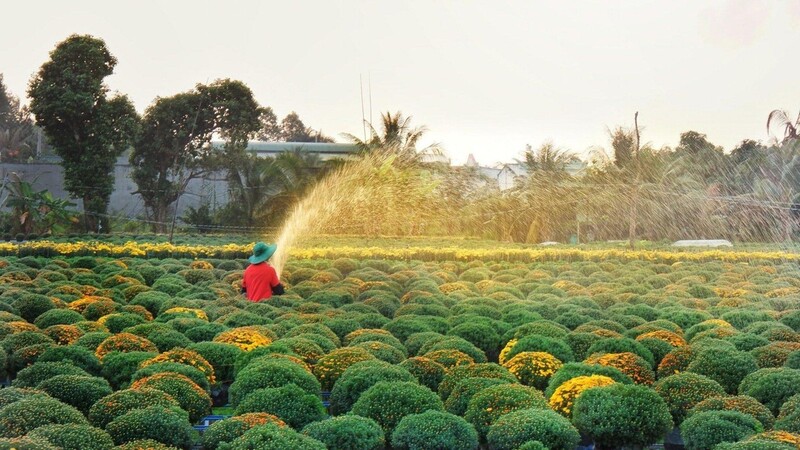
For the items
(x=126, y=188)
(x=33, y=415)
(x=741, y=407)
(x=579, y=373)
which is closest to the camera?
(x=33, y=415)

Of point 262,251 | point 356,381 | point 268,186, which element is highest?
point 268,186

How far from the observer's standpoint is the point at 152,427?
23.7 ft

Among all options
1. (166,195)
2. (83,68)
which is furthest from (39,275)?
(166,195)

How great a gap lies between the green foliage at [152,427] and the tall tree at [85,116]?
24463mm

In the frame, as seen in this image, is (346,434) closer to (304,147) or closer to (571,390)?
(571,390)

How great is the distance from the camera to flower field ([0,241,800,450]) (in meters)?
7.36

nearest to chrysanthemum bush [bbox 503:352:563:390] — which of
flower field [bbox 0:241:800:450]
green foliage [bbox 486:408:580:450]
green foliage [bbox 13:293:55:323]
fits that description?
flower field [bbox 0:241:800:450]

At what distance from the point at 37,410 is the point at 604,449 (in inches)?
168

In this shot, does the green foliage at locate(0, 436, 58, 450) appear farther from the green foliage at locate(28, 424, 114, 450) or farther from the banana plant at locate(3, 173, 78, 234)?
the banana plant at locate(3, 173, 78, 234)

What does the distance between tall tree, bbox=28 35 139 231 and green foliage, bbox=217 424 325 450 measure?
25.0 meters

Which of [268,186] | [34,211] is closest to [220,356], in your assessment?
Result: [34,211]

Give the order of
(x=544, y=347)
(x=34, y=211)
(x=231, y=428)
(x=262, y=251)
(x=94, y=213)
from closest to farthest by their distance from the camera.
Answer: (x=231, y=428), (x=544, y=347), (x=262, y=251), (x=34, y=211), (x=94, y=213)

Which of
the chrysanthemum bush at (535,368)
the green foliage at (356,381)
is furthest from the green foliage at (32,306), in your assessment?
the chrysanthemum bush at (535,368)

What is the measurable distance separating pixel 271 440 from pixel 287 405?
1.03 metres
